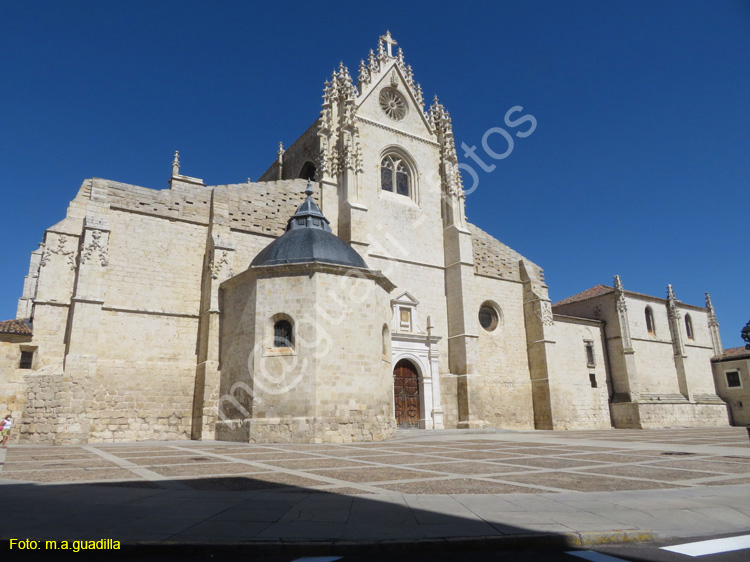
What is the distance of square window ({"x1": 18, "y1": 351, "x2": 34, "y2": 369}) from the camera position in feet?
54.2

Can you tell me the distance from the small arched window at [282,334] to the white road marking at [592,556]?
13582 millimetres

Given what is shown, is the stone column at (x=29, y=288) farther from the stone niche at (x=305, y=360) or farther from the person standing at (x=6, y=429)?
the stone niche at (x=305, y=360)

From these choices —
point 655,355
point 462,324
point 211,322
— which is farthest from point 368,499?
point 655,355

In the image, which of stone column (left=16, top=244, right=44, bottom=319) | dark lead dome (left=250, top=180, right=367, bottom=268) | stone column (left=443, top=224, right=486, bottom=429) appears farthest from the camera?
stone column (left=16, top=244, right=44, bottom=319)

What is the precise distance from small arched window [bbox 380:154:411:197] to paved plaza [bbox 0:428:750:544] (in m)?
18.2

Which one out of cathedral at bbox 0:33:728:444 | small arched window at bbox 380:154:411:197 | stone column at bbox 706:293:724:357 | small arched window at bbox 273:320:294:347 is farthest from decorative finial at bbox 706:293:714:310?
small arched window at bbox 273:320:294:347

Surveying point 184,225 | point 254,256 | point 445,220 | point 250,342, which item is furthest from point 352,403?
point 445,220

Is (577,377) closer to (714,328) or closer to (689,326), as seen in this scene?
(689,326)

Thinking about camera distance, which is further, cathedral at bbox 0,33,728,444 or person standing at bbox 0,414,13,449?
cathedral at bbox 0,33,728,444

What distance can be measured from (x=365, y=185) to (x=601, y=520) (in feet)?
69.5

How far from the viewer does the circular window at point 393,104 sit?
27219 mm

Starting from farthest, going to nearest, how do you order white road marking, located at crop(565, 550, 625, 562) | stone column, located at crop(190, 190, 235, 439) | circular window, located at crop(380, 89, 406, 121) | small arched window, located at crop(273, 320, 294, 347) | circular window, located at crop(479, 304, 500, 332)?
circular window, located at crop(380, 89, 406, 121) < circular window, located at crop(479, 304, 500, 332) < stone column, located at crop(190, 190, 235, 439) < small arched window, located at crop(273, 320, 294, 347) < white road marking, located at crop(565, 550, 625, 562)

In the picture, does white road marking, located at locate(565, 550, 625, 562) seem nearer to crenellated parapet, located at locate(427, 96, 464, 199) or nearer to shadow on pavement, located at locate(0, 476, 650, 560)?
shadow on pavement, located at locate(0, 476, 650, 560)

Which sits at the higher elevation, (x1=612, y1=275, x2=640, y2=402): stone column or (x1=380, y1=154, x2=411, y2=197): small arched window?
(x1=380, y1=154, x2=411, y2=197): small arched window
